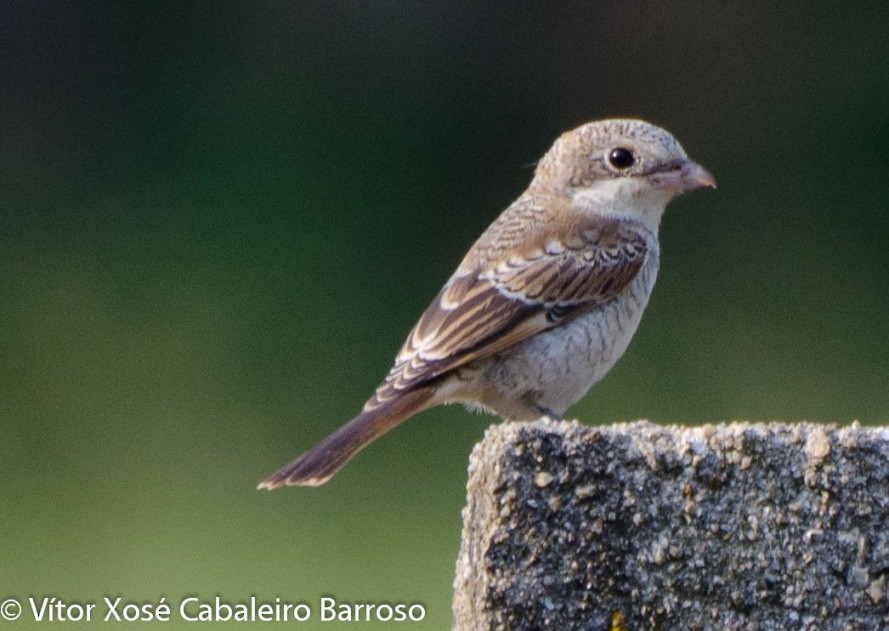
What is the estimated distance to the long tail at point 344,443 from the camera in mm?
3670

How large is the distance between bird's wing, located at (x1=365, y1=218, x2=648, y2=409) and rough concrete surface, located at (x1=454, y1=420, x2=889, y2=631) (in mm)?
2028

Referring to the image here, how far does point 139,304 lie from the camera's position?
6.95 meters

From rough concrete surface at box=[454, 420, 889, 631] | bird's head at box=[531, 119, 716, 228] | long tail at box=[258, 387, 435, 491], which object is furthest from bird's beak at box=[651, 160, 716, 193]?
rough concrete surface at box=[454, 420, 889, 631]

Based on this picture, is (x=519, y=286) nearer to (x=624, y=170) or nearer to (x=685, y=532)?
(x=624, y=170)

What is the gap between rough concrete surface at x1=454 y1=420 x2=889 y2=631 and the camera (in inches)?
75.6

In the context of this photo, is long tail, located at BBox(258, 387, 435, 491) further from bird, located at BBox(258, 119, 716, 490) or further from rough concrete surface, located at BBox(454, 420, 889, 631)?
rough concrete surface, located at BBox(454, 420, 889, 631)

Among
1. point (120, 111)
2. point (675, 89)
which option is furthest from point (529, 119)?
point (120, 111)

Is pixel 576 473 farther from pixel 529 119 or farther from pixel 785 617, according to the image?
pixel 529 119

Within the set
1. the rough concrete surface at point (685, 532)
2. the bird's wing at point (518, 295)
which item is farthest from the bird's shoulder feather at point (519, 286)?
the rough concrete surface at point (685, 532)

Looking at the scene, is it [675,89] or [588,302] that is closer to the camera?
[588,302]

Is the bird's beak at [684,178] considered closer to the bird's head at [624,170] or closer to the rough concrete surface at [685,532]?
the bird's head at [624,170]

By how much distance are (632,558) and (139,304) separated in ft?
17.2

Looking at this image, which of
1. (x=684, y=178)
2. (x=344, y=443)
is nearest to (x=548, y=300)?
(x=684, y=178)

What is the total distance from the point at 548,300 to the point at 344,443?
0.72 metres
